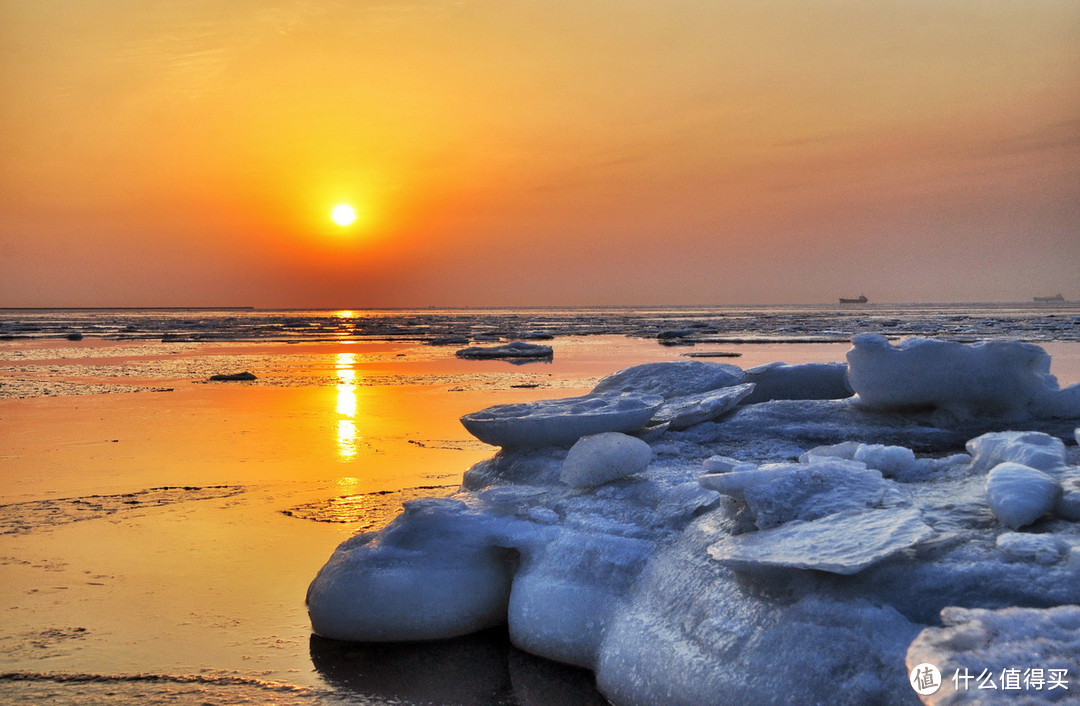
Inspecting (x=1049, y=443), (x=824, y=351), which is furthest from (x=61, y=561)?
(x=824, y=351)

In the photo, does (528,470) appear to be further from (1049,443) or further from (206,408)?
(206,408)

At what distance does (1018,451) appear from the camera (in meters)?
3.54

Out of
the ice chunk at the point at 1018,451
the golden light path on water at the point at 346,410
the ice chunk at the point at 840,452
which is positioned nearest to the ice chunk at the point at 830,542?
the ice chunk at the point at 1018,451

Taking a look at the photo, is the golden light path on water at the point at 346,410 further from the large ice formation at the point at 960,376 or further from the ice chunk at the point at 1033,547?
the ice chunk at the point at 1033,547

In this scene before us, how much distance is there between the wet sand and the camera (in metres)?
3.36

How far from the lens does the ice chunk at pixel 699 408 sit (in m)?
5.48

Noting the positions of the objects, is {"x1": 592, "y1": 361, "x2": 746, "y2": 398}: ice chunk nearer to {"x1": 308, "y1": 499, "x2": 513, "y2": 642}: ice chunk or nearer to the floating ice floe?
{"x1": 308, "y1": 499, "x2": 513, "y2": 642}: ice chunk

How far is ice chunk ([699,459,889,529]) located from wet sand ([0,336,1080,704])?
37.2 inches

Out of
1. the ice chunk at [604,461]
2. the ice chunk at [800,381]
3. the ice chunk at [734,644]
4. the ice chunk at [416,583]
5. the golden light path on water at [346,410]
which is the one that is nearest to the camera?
the ice chunk at [734,644]

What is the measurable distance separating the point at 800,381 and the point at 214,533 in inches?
170

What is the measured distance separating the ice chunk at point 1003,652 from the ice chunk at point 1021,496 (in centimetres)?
49

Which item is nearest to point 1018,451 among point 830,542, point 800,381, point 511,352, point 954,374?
point 830,542

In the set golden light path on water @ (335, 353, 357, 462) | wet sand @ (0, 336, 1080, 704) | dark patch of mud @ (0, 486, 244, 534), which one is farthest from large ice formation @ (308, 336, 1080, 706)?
golden light path on water @ (335, 353, 357, 462)

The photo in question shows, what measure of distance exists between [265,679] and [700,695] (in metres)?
1.65
